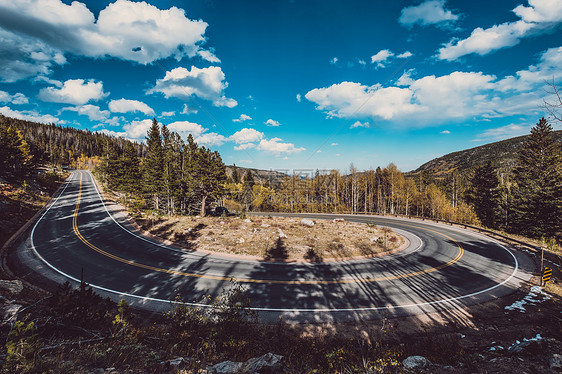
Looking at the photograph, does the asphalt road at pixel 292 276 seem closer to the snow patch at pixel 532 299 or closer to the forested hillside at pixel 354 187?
the snow patch at pixel 532 299

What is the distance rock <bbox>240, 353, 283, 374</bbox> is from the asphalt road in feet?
14.6

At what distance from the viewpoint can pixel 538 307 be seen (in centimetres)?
1217

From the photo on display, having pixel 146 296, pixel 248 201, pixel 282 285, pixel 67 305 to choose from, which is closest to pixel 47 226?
pixel 146 296

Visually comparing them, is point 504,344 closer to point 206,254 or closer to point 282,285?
point 282,285

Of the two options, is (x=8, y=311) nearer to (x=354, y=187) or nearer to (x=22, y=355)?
(x=22, y=355)

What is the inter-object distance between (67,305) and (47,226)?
27158mm

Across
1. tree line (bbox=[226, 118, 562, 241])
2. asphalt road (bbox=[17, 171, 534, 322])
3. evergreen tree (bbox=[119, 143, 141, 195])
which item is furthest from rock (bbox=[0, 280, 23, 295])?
evergreen tree (bbox=[119, 143, 141, 195])

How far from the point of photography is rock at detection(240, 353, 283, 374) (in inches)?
227

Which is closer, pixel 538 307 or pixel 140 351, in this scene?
pixel 140 351

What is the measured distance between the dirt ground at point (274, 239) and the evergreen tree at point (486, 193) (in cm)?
3715

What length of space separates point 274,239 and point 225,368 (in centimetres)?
1693

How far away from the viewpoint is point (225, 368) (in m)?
5.71

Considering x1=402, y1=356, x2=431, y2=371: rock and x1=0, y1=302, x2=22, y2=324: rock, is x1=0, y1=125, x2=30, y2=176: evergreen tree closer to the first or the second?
x1=0, y1=302, x2=22, y2=324: rock

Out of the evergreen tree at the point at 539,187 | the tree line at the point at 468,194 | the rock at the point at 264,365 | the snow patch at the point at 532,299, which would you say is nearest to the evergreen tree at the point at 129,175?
the tree line at the point at 468,194
